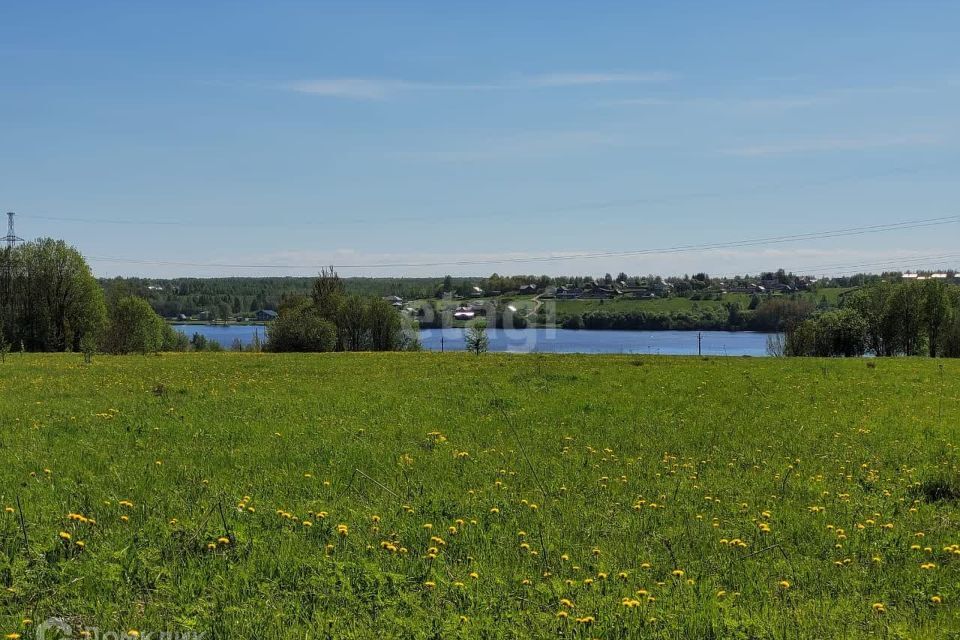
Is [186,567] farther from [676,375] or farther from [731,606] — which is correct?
[676,375]

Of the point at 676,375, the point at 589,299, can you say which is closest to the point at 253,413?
the point at 676,375

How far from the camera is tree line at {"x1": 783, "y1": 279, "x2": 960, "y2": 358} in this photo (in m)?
88.9

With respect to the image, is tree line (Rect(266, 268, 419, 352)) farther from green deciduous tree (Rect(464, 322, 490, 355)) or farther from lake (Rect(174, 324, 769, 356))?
lake (Rect(174, 324, 769, 356))

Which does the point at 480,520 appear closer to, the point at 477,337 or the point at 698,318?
the point at 477,337

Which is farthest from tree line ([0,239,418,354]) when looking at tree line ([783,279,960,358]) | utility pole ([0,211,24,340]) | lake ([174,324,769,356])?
tree line ([783,279,960,358])

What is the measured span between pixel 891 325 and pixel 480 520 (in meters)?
99.2

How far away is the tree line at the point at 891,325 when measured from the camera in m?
88.9

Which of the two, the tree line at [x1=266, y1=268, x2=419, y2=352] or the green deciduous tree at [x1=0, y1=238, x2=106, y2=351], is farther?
the tree line at [x1=266, y1=268, x2=419, y2=352]

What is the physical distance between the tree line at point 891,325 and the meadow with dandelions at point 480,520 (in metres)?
84.6

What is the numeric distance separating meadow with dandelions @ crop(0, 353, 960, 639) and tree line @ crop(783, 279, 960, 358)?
277 ft

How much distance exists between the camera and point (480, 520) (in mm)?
7613

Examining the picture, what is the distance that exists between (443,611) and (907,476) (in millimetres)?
7386
